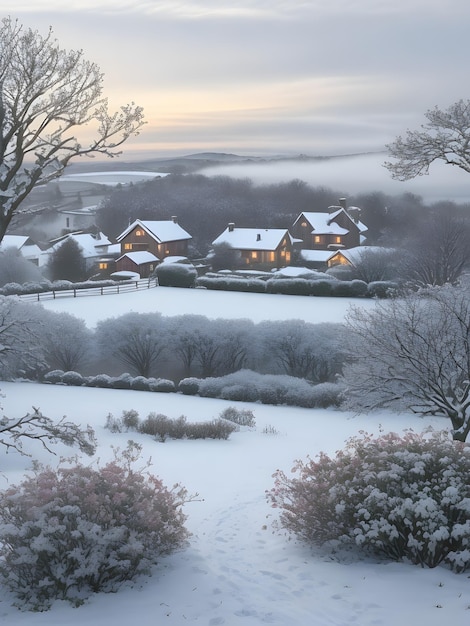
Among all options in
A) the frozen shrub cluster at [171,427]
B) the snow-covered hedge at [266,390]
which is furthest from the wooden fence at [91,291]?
the frozen shrub cluster at [171,427]

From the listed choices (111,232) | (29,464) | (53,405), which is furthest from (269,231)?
(29,464)

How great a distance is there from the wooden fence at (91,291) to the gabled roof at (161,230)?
11.1m

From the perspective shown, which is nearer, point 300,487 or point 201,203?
point 300,487

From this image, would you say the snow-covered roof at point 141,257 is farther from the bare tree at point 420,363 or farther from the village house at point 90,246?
the bare tree at point 420,363

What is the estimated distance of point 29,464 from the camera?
16.2 m

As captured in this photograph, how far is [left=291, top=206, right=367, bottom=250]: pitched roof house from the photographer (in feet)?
169

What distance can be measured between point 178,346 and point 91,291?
31.0 ft

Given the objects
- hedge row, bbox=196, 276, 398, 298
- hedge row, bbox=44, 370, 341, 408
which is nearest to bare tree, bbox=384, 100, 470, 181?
hedge row, bbox=44, 370, 341, 408

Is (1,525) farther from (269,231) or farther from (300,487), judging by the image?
(269,231)

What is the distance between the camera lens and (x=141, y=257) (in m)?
48.7

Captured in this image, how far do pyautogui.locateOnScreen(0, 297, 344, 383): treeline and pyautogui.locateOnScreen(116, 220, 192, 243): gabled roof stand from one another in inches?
801

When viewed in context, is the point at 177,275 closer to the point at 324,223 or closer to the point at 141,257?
the point at 141,257

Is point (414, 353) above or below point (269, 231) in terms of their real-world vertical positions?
below

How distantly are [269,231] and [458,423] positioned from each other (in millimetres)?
→ 40489
